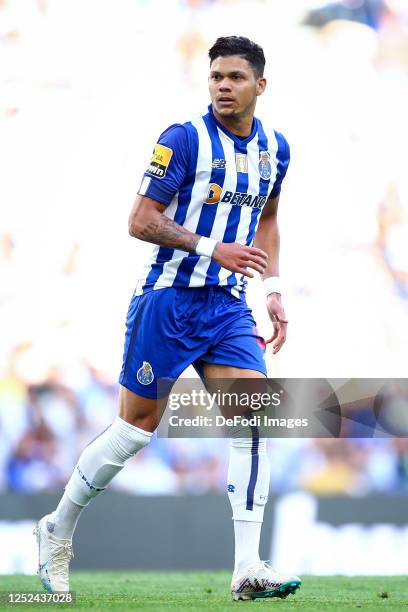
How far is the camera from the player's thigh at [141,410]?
191 inches

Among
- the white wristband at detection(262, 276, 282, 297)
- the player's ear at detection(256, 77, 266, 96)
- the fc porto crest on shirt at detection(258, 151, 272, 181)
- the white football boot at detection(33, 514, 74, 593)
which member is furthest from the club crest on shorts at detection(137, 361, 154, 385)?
the player's ear at detection(256, 77, 266, 96)

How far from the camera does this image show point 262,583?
4.57 meters

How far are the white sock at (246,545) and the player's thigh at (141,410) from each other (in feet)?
1.84

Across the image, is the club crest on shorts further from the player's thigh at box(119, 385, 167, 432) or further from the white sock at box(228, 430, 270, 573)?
the white sock at box(228, 430, 270, 573)

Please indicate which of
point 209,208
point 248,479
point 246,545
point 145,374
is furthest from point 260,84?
point 246,545

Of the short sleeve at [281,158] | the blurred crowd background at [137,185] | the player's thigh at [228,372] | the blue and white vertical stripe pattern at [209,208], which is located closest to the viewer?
the player's thigh at [228,372]

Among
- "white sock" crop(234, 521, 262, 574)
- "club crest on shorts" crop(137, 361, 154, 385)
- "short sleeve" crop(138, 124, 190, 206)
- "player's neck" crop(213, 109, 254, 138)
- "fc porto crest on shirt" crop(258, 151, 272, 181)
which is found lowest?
"white sock" crop(234, 521, 262, 574)

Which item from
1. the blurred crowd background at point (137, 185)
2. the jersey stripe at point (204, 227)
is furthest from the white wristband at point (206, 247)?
the blurred crowd background at point (137, 185)

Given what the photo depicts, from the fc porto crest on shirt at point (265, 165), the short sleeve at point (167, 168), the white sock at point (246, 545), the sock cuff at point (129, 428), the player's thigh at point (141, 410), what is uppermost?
the fc porto crest on shirt at point (265, 165)

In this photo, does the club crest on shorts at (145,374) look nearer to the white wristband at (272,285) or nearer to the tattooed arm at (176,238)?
the tattooed arm at (176,238)

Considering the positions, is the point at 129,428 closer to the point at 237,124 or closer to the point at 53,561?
the point at 53,561

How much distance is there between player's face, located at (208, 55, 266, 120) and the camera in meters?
4.97

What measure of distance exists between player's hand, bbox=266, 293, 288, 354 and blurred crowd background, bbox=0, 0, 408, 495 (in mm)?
5012

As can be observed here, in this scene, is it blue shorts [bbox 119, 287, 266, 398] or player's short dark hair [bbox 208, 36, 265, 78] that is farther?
player's short dark hair [bbox 208, 36, 265, 78]
